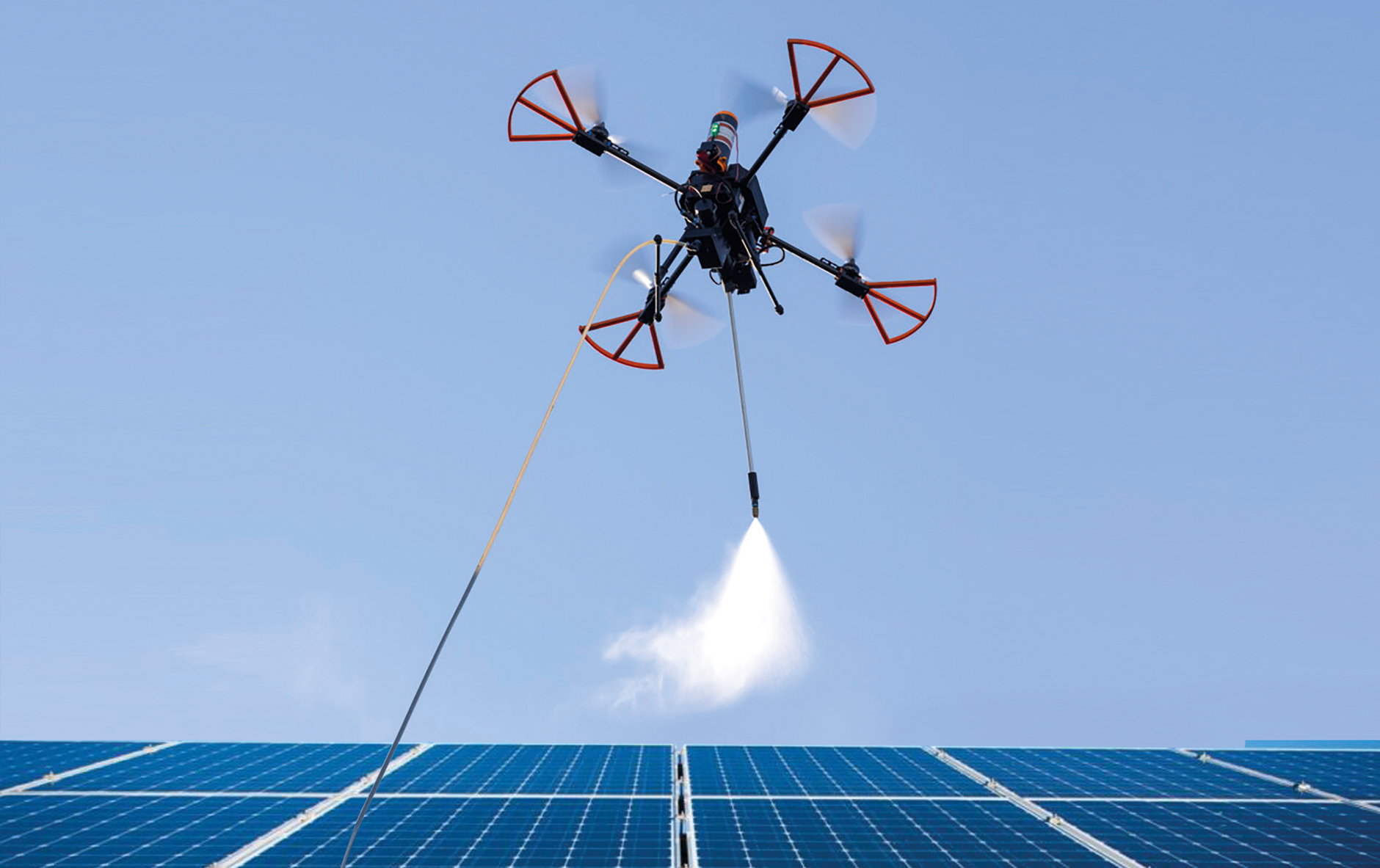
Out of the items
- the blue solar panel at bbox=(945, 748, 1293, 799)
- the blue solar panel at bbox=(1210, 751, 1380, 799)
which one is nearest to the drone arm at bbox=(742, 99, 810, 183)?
the blue solar panel at bbox=(945, 748, 1293, 799)

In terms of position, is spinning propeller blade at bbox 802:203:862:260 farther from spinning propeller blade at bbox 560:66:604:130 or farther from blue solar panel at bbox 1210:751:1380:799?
blue solar panel at bbox 1210:751:1380:799

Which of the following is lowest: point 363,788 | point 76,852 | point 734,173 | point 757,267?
point 76,852

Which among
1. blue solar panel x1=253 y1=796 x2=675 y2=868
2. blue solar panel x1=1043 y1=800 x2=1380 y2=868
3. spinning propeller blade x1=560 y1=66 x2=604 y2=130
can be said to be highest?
spinning propeller blade x1=560 y1=66 x2=604 y2=130

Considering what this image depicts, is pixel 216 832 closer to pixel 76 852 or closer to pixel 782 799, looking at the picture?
pixel 76 852

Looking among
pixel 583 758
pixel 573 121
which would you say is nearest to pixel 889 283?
pixel 573 121

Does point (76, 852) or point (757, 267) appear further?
point (76, 852)

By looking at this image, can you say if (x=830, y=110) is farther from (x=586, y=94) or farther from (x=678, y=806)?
(x=678, y=806)

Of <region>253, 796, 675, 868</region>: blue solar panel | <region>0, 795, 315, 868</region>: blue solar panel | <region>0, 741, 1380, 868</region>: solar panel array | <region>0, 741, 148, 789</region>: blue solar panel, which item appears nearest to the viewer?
<region>253, 796, 675, 868</region>: blue solar panel
